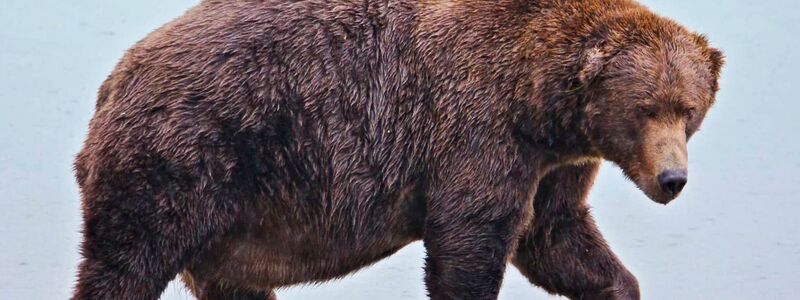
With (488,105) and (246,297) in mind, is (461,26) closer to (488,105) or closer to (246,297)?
(488,105)

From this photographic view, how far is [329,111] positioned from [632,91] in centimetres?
109

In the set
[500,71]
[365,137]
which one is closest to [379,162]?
[365,137]

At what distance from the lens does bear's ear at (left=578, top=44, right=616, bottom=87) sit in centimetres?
717

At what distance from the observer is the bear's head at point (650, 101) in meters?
7.05

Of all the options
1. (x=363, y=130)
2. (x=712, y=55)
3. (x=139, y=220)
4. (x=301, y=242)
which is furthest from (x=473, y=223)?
(x=139, y=220)

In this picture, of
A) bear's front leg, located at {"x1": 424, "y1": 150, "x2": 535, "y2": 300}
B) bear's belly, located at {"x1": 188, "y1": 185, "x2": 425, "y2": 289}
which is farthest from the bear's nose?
bear's belly, located at {"x1": 188, "y1": 185, "x2": 425, "y2": 289}

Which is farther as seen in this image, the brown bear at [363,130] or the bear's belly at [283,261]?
the bear's belly at [283,261]

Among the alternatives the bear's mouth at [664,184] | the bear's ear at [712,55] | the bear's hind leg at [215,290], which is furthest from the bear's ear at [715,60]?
the bear's hind leg at [215,290]

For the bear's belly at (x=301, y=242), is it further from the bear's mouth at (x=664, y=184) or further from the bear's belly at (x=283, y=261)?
the bear's mouth at (x=664, y=184)

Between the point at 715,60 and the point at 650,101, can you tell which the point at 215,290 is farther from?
the point at 715,60

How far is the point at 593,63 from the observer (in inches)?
282

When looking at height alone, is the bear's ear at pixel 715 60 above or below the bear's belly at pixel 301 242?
above

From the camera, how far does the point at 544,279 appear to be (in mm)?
7973

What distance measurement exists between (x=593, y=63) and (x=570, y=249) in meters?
1.03
